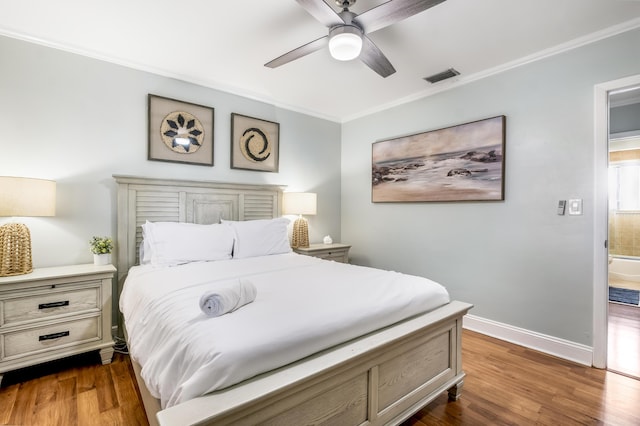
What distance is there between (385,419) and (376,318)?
0.49 meters

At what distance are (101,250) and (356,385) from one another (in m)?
2.32

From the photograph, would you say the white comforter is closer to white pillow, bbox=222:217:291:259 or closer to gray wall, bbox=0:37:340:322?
white pillow, bbox=222:217:291:259

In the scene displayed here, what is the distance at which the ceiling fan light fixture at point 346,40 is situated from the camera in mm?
1846

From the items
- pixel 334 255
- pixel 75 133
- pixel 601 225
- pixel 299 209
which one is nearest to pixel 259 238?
pixel 299 209

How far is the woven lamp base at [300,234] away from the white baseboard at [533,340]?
77.6 inches

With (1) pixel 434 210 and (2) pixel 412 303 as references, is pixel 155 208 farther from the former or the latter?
(1) pixel 434 210

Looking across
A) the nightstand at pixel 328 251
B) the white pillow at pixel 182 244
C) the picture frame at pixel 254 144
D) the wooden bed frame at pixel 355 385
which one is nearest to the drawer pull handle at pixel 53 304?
the white pillow at pixel 182 244

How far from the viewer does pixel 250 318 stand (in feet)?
4.29

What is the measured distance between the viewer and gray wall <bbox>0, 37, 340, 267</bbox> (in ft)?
7.83

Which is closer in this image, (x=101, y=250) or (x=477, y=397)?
(x=477, y=397)

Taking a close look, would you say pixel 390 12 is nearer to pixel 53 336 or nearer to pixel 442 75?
pixel 442 75

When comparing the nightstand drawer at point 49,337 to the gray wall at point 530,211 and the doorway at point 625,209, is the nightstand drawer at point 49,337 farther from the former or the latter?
the doorway at point 625,209

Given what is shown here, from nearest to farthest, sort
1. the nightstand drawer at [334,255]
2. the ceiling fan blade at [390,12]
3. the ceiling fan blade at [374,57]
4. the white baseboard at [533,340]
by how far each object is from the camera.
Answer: the ceiling fan blade at [390,12] → the ceiling fan blade at [374,57] → the white baseboard at [533,340] → the nightstand drawer at [334,255]

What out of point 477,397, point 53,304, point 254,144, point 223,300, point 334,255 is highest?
point 254,144
